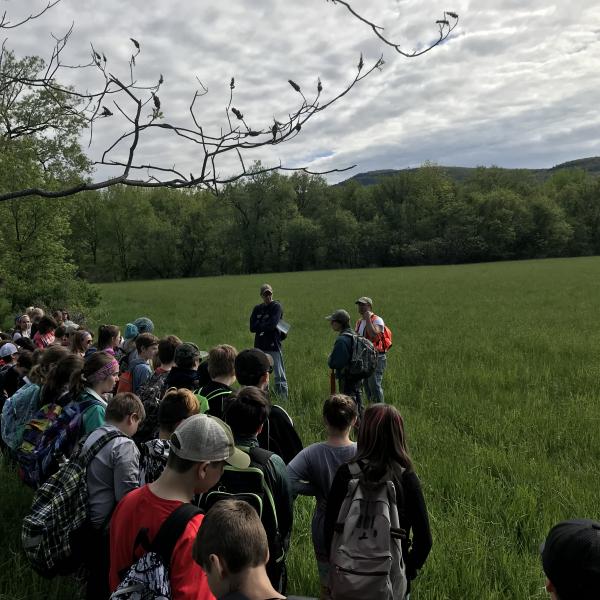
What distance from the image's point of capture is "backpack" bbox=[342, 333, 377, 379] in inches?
242

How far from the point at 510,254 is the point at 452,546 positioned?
273ft

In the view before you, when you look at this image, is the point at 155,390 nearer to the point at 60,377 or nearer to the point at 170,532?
the point at 60,377

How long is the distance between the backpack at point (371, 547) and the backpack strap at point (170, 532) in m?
0.91

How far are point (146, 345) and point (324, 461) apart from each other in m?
2.81

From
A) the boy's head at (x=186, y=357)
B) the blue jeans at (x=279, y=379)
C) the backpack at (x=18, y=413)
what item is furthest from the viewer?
the blue jeans at (x=279, y=379)

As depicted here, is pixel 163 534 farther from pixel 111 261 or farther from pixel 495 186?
pixel 495 186

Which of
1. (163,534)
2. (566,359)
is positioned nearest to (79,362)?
(163,534)

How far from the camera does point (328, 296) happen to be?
29.1m

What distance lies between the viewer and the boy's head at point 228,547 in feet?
5.45

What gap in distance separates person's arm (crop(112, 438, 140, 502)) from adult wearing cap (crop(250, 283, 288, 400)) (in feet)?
18.3

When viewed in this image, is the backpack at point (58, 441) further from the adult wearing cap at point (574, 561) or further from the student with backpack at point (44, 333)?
the student with backpack at point (44, 333)

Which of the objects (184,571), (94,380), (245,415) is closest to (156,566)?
(184,571)

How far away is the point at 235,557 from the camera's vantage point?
5.46 ft

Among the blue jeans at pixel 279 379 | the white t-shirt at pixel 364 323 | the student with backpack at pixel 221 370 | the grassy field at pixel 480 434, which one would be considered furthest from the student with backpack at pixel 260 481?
the blue jeans at pixel 279 379
